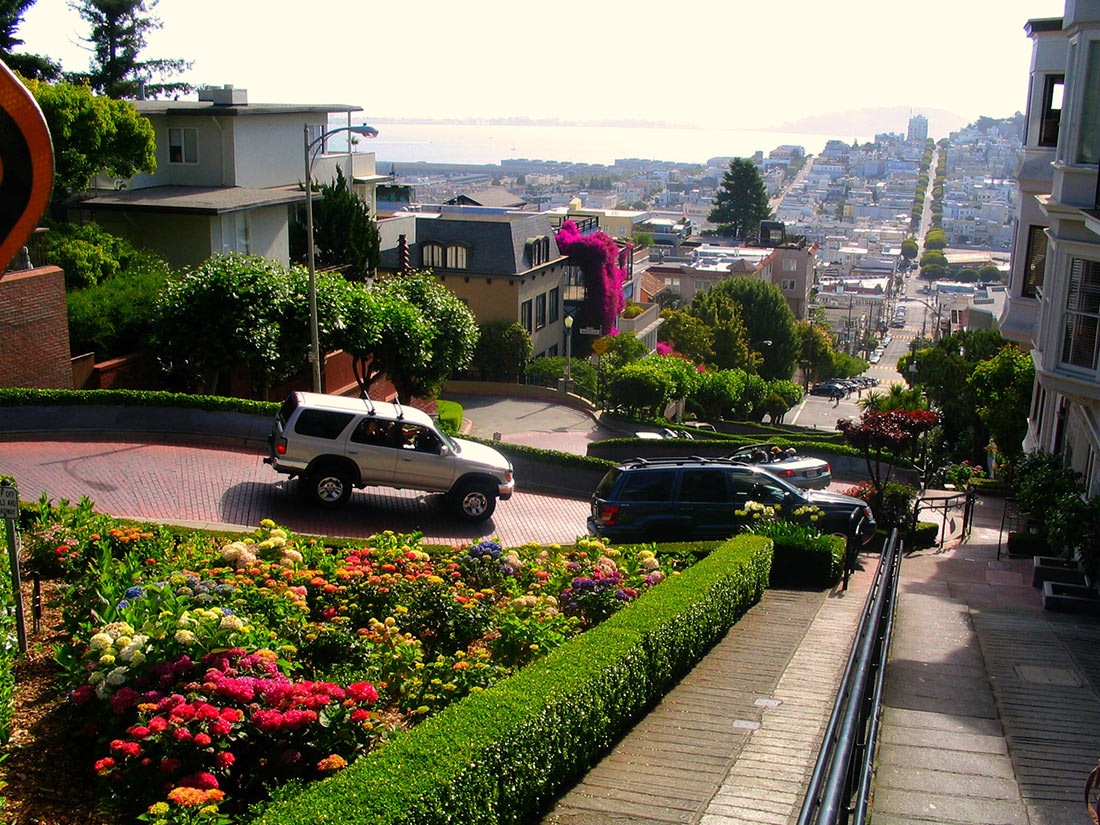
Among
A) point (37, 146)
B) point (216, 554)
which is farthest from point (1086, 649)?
point (37, 146)

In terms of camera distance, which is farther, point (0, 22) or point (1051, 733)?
point (0, 22)

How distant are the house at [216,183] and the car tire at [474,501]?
688 inches

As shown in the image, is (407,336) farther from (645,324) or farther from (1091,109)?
(645,324)

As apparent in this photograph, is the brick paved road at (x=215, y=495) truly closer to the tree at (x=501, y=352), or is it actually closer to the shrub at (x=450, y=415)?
the shrub at (x=450, y=415)

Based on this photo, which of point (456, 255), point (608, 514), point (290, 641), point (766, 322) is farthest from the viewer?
point (766, 322)

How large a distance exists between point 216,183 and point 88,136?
25.6 feet

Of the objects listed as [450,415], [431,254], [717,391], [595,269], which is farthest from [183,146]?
[595,269]

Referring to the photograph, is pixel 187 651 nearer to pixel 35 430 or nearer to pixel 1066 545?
pixel 1066 545

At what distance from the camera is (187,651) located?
7.79 meters

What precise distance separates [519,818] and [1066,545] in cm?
1211

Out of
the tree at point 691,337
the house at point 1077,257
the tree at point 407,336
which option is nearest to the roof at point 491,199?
the tree at point 691,337

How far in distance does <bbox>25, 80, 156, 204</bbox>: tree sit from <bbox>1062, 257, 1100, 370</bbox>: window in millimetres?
24895

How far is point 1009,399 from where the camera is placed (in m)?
33.0

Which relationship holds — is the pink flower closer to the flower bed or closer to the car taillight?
the flower bed
